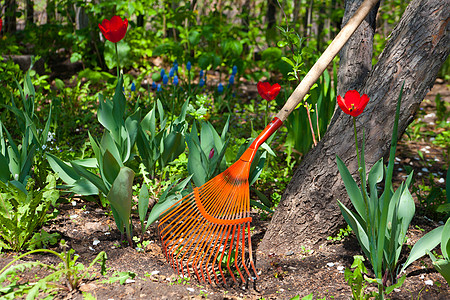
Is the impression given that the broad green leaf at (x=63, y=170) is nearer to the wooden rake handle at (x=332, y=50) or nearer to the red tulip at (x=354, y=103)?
the wooden rake handle at (x=332, y=50)

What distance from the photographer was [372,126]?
1.92 meters

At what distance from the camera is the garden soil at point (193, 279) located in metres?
1.68

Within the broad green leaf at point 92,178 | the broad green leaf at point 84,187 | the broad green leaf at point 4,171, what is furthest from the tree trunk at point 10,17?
the broad green leaf at point 92,178

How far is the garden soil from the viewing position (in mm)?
1677

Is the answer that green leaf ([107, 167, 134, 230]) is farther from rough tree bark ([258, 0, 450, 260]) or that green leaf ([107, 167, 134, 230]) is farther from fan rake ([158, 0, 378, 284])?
rough tree bark ([258, 0, 450, 260])

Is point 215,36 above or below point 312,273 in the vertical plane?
above

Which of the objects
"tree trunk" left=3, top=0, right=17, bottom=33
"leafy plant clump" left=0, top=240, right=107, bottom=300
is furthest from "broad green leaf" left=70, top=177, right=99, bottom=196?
"tree trunk" left=3, top=0, right=17, bottom=33

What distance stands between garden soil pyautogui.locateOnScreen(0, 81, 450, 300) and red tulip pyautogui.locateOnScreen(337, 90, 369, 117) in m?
0.74

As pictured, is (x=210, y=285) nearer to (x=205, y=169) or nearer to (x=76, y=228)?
(x=205, y=169)

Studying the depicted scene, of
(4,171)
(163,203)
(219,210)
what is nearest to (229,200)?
(219,210)

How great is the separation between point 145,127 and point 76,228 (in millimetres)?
643

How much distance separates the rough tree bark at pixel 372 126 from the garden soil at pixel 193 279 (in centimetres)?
10

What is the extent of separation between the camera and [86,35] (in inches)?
180

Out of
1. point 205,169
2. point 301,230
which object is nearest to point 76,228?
point 205,169
